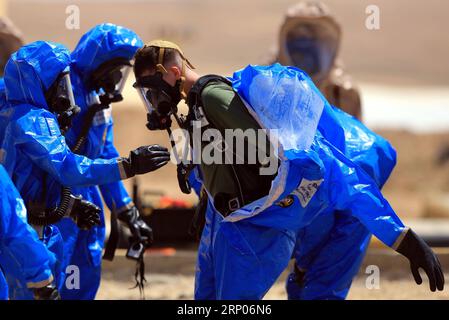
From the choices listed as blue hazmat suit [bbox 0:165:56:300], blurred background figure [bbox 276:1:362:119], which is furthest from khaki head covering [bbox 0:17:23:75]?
blue hazmat suit [bbox 0:165:56:300]

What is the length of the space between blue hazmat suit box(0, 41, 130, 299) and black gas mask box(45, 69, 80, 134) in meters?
0.03

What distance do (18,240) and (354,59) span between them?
78.8 ft

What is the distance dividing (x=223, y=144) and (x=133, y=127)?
45.0ft

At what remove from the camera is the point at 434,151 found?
754 inches

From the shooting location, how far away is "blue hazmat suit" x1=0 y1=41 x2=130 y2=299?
6395mm

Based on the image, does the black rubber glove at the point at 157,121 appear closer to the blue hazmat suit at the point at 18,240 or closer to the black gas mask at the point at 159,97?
the black gas mask at the point at 159,97

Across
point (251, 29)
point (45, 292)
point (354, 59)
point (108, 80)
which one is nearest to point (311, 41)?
point (108, 80)

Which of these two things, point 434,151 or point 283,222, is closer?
point 283,222

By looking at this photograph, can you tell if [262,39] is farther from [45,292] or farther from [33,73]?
[45,292]

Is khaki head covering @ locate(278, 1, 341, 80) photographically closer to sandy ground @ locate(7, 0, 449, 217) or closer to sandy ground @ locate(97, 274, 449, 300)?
sandy ground @ locate(97, 274, 449, 300)

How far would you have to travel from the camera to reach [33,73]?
6.52 metres

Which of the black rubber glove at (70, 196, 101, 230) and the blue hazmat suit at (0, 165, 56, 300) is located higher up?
the blue hazmat suit at (0, 165, 56, 300)
